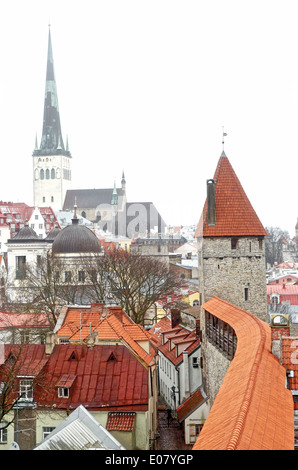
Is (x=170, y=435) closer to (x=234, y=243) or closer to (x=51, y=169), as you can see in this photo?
(x=234, y=243)

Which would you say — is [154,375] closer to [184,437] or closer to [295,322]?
[184,437]

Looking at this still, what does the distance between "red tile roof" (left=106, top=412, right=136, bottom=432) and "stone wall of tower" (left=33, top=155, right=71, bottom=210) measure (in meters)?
119

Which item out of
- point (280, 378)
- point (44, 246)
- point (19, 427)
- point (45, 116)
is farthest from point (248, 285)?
point (45, 116)

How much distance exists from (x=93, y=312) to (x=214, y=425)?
1843cm

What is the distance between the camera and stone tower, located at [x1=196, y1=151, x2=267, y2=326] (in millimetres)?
26984

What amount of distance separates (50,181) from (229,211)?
371ft

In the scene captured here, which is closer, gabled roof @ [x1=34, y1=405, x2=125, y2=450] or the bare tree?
gabled roof @ [x1=34, y1=405, x2=125, y2=450]

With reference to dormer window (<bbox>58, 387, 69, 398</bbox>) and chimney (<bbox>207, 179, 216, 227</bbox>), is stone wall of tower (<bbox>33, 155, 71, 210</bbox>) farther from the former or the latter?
dormer window (<bbox>58, 387, 69, 398</bbox>)

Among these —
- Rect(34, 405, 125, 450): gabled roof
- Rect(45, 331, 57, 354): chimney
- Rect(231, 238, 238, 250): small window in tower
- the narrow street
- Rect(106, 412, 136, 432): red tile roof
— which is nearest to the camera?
Rect(34, 405, 125, 450): gabled roof

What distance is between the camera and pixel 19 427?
19.1 m

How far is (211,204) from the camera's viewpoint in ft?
90.9

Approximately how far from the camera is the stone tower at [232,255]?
1062 inches

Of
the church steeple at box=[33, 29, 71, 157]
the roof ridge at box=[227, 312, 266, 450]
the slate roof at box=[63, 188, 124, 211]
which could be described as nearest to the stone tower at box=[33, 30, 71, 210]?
the church steeple at box=[33, 29, 71, 157]

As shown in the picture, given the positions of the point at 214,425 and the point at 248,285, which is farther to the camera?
the point at 248,285
